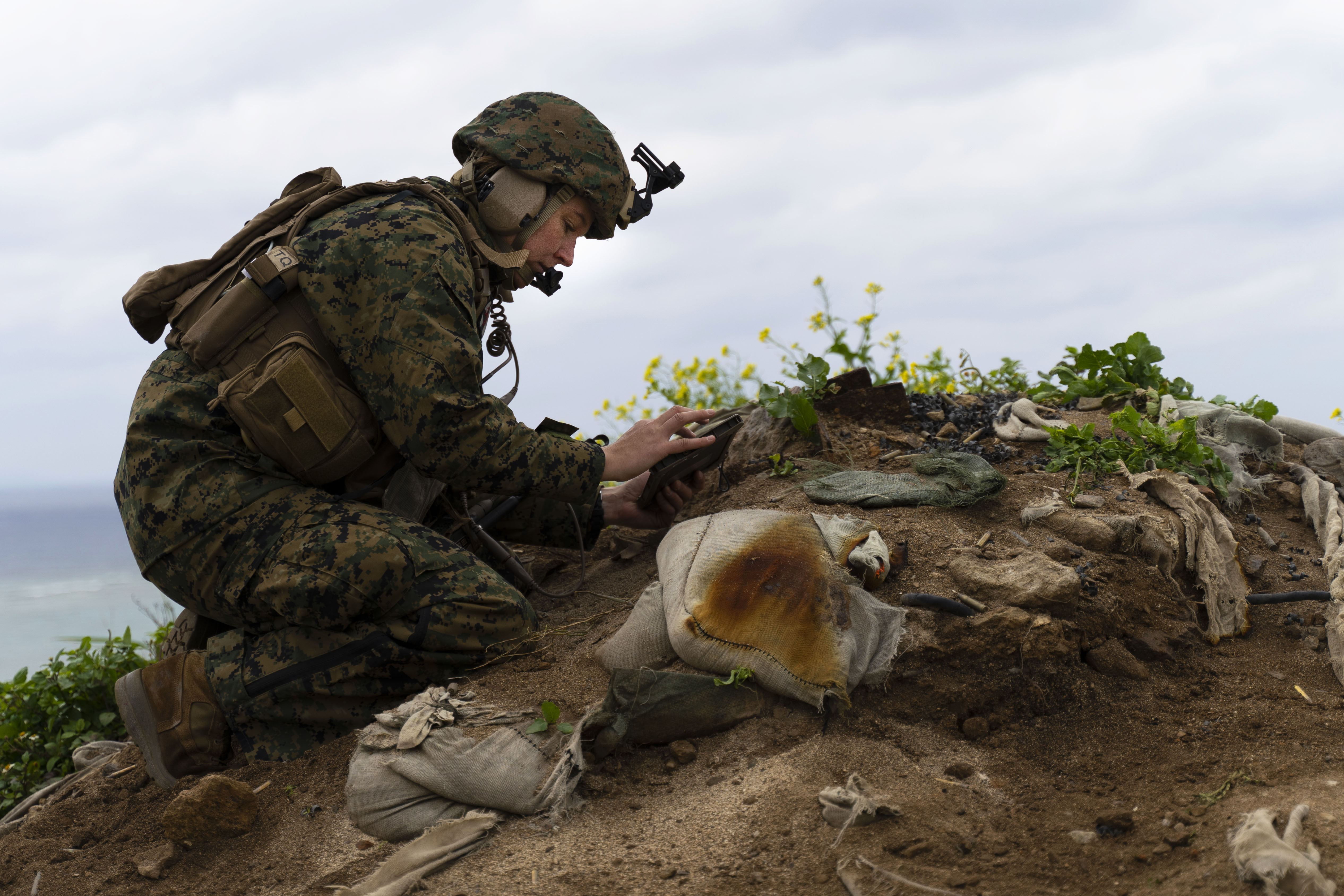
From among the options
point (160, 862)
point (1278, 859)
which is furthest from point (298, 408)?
point (1278, 859)

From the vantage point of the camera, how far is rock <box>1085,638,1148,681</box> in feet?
8.11

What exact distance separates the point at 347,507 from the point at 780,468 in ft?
4.86

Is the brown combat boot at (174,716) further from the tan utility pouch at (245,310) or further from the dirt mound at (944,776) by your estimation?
the tan utility pouch at (245,310)

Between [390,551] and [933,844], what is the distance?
1579 millimetres

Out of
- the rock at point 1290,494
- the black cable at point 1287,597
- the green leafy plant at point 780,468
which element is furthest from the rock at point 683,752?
the rock at point 1290,494

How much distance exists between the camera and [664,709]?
7.52ft

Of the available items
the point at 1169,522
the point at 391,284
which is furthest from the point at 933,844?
the point at 391,284

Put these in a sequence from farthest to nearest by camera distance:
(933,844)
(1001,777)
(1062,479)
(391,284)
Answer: (1062,479), (391,284), (1001,777), (933,844)

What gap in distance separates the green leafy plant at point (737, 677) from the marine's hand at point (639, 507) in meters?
1.21

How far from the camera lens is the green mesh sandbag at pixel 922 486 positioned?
9.91ft

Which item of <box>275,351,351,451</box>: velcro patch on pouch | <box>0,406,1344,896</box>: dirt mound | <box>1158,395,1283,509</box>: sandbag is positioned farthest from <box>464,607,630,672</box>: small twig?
<box>1158,395,1283,509</box>: sandbag

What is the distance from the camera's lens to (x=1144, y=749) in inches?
89.0

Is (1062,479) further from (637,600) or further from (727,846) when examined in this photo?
(727,846)

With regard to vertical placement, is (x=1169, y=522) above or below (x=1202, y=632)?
above
